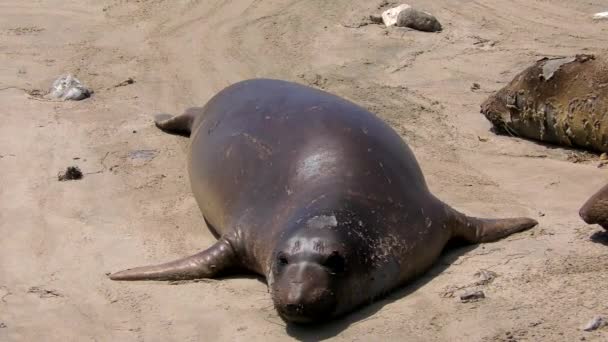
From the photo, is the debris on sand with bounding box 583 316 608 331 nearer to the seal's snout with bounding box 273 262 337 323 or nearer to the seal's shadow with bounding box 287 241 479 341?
the seal's shadow with bounding box 287 241 479 341

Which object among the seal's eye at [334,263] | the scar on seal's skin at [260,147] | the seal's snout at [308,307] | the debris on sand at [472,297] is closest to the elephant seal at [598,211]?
the debris on sand at [472,297]

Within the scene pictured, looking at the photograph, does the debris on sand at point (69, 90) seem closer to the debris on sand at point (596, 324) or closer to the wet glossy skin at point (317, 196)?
the wet glossy skin at point (317, 196)

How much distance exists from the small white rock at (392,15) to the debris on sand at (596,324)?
7239 mm

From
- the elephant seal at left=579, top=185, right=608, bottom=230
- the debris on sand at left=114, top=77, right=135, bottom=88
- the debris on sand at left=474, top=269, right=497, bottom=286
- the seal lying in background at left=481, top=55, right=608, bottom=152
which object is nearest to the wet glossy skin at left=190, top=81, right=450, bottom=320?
the debris on sand at left=474, top=269, right=497, bottom=286

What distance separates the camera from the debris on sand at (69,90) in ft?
31.2

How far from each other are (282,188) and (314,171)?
22 cm

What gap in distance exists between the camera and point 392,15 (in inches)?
454

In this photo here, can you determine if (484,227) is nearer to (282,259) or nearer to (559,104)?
(282,259)

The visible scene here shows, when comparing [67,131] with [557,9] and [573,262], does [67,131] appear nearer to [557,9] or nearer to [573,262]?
[573,262]

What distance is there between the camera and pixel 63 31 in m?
11.6

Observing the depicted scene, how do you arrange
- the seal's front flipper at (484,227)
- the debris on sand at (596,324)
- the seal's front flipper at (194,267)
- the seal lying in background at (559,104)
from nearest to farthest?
the debris on sand at (596,324) → the seal's front flipper at (194,267) → the seal's front flipper at (484,227) → the seal lying in background at (559,104)

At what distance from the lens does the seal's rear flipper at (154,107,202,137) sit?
8.68 metres

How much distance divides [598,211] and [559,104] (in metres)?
2.83

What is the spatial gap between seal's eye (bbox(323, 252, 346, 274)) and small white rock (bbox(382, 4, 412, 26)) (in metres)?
6.60
